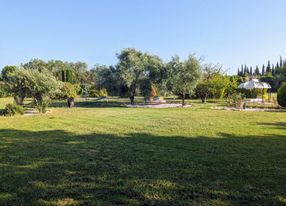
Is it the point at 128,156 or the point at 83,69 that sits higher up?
the point at 83,69

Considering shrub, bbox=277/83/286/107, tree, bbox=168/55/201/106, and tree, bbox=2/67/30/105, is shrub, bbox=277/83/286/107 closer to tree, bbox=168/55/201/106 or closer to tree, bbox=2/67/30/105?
tree, bbox=168/55/201/106

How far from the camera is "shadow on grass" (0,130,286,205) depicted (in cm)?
385

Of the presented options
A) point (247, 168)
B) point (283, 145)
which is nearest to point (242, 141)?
point (283, 145)

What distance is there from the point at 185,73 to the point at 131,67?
224 inches

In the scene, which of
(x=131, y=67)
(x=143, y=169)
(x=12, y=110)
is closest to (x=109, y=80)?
(x=131, y=67)

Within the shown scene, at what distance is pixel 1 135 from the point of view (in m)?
8.94

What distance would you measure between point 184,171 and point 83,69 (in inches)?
2846

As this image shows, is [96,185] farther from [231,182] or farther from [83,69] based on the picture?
[83,69]

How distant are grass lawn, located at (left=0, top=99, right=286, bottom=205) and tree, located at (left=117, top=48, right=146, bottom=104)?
63.0 feet

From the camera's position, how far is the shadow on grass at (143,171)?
12.6ft

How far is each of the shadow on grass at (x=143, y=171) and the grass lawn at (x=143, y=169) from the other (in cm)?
1

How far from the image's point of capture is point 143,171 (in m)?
5.02

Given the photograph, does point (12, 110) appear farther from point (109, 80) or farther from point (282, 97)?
point (282, 97)

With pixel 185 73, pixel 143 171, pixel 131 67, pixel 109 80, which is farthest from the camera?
pixel 109 80
